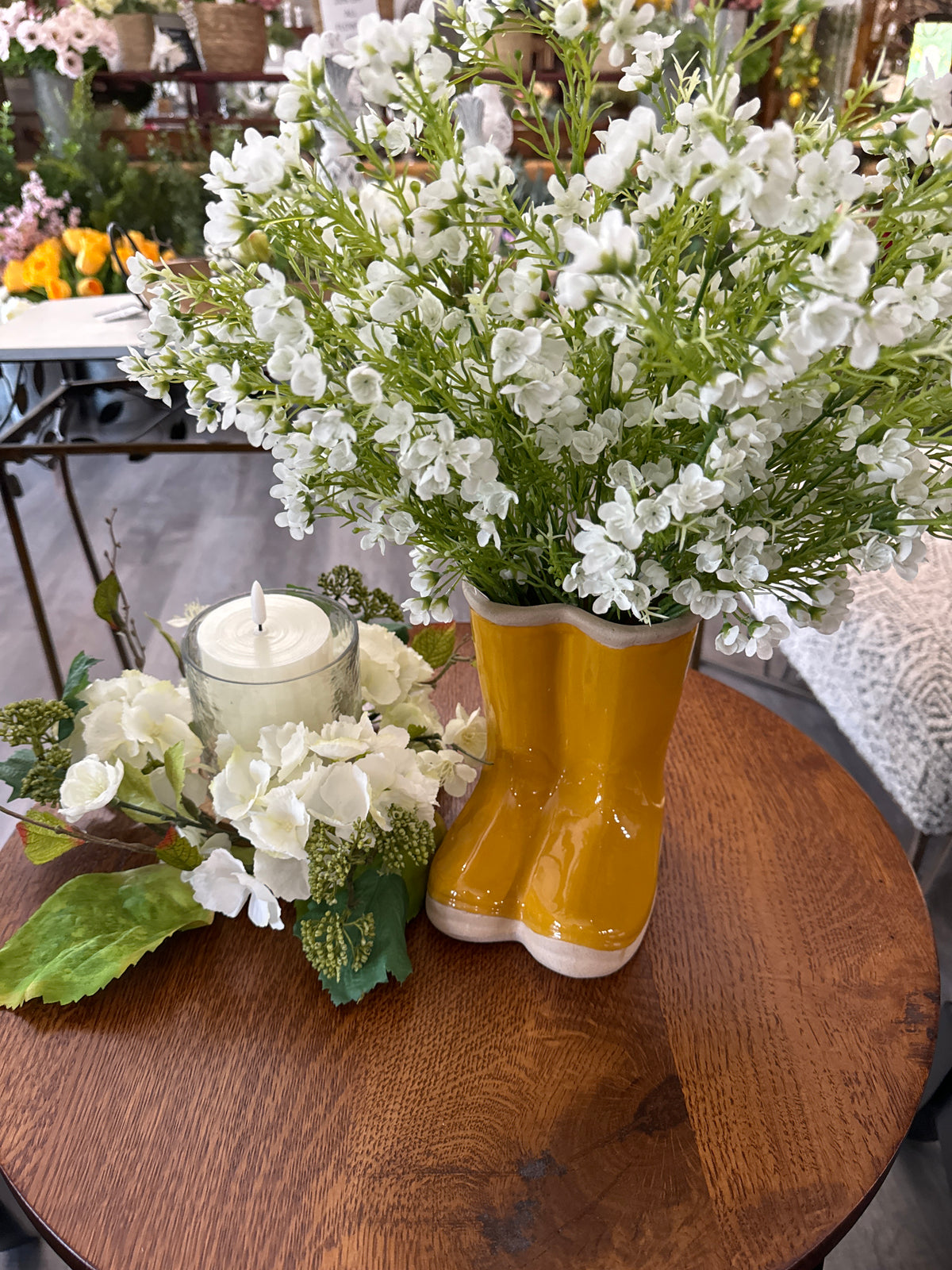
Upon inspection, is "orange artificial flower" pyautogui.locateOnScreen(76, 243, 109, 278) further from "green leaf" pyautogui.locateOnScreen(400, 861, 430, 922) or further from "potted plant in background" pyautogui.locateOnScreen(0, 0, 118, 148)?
"green leaf" pyautogui.locateOnScreen(400, 861, 430, 922)

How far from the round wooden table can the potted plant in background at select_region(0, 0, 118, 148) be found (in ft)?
8.34

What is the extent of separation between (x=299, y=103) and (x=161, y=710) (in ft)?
1.47

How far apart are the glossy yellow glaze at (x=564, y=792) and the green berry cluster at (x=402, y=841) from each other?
0.17 ft

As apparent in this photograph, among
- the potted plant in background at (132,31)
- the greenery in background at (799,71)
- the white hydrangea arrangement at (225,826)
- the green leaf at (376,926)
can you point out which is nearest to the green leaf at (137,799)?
the white hydrangea arrangement at (225,826)

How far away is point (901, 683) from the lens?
111 cm

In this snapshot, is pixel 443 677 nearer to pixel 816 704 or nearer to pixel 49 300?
pixel 816 704

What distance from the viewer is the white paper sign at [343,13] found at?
185 cm

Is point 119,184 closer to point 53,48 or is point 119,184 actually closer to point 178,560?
point 53,48

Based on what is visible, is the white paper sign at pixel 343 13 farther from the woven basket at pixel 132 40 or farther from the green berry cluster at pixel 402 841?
the green berry cluster at pixel 402 841

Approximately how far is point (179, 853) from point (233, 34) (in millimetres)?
2882

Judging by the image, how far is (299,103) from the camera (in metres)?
0.40

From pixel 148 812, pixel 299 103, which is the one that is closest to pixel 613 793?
pixel 148 812

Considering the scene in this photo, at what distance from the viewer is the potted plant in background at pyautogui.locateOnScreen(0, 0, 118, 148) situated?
2395mm

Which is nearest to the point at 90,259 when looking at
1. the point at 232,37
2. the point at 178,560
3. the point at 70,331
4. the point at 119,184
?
the point at 70,331
